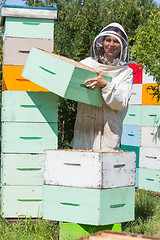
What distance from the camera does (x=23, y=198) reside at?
3.36m

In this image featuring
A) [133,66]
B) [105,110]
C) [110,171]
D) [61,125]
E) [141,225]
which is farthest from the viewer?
[133,66]

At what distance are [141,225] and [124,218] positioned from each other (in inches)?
32.3

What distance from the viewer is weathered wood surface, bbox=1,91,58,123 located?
3.28 meters

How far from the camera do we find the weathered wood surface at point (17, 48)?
3387mm

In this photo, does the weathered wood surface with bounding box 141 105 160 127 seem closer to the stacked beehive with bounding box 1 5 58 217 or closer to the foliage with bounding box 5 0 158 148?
the foliage with bounding box 5 0 158 148

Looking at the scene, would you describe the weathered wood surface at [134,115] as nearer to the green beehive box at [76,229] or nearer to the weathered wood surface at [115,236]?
the green beehive box at [76,229]

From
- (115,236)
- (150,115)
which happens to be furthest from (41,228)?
(150,115)

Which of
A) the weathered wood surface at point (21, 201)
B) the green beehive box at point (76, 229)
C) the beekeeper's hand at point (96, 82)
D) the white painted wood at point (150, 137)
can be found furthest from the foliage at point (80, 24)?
the green beehive box at point (76, 229)

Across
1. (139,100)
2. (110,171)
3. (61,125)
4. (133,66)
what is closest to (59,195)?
(110,171)

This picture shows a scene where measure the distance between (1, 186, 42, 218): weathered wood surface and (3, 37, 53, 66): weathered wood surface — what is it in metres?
1.14

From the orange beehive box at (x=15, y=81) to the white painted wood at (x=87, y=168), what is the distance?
2.41 ft

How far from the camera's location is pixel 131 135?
6172mm

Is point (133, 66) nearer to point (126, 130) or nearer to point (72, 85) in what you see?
point (126, 130)

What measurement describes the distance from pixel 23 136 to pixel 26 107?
0.85ft
